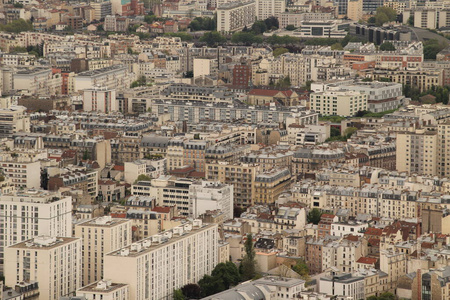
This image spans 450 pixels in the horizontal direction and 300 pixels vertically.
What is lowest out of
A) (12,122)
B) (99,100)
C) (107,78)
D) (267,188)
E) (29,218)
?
(267,188)

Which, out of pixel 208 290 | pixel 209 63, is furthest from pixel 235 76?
pixel 208 290

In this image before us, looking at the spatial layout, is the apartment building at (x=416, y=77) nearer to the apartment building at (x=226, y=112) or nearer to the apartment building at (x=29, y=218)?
the apartment building at (x=226, y=112)

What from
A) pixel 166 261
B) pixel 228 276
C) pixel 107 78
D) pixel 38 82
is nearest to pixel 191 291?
pixel 166 261

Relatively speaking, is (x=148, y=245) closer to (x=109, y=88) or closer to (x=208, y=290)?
(x=208, y=290)

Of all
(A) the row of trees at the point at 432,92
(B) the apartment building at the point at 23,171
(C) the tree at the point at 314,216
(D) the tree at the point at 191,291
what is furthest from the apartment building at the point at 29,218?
(A) the row of trees at the point at 432,92

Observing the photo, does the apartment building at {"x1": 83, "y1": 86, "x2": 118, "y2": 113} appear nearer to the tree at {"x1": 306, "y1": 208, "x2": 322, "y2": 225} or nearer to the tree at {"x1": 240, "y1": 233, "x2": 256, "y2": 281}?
the tree at {"x1": 306, "y1": 208, "x2": 322, "y2": 225}

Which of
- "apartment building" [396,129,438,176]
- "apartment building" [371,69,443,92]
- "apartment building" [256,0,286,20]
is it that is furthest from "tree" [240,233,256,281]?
"apartment building" [256,0,286,20]

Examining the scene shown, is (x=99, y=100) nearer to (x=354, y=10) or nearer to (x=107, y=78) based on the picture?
(x=107, y=78)
